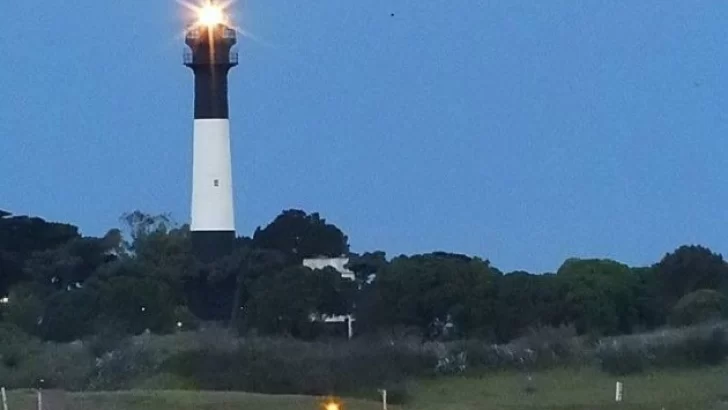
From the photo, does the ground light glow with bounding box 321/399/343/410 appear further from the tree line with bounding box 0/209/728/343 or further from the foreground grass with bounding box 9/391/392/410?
the tree line with bounding box 0/209/728/343

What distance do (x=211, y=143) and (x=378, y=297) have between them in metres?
6.53

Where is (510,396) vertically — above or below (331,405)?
above

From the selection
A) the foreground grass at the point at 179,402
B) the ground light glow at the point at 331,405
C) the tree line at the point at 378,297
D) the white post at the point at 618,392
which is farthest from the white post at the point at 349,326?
the ground light glow at the point at 331,405

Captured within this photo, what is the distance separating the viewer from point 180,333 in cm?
5494

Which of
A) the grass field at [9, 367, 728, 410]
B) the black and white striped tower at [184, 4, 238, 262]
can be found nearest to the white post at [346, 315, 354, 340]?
the black and white striped tower at [184, 4, 238, 262]

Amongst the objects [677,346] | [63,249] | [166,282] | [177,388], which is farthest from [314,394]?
[63,249]

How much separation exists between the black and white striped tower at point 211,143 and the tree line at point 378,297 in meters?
1.55

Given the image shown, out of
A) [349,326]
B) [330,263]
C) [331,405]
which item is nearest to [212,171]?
[349,326]

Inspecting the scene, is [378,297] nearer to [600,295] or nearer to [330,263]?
[600,295]

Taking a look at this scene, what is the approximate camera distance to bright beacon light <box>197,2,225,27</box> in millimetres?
61906

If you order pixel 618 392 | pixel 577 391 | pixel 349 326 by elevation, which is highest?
pixel 349 326

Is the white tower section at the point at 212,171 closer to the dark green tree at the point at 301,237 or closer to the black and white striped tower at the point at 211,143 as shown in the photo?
the black and white striped tower at the point at 211,143

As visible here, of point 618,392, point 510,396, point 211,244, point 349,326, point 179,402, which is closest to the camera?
point 179,402

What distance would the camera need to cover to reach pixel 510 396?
Result: 43.2m
